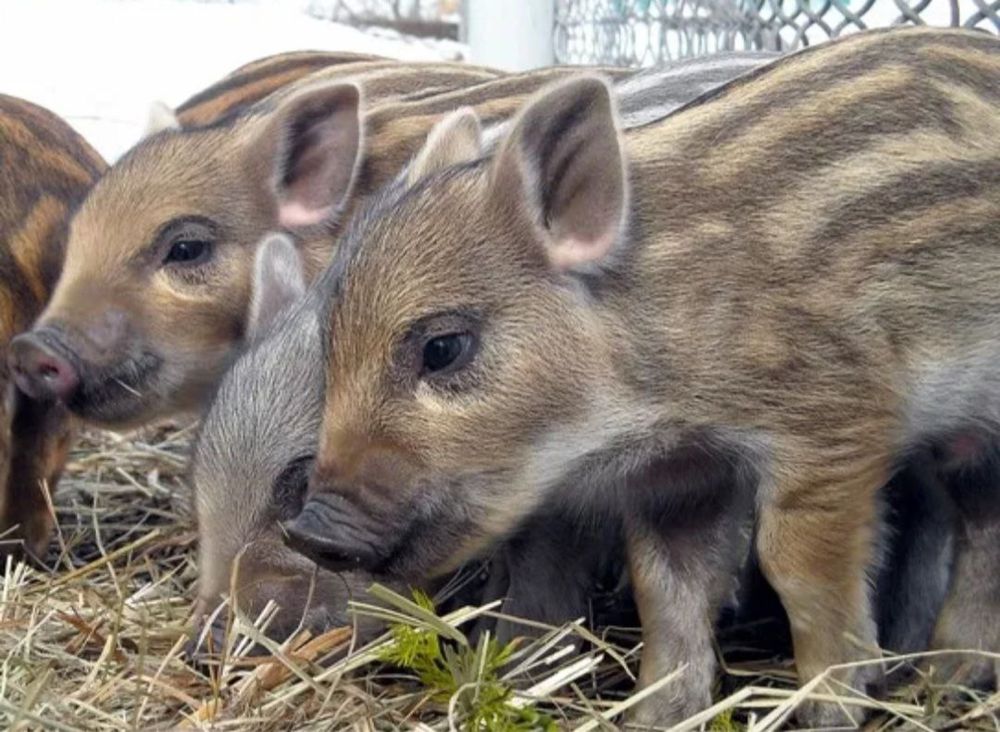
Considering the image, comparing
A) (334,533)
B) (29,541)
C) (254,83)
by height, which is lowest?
(29,541)

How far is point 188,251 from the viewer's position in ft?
12.0

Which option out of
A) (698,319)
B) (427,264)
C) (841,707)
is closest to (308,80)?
(427,264)

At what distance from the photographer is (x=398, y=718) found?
105 inches

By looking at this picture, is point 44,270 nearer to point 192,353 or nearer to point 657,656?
point 192,353

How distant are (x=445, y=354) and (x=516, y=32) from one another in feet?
10.3

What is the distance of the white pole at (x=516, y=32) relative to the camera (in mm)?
5574

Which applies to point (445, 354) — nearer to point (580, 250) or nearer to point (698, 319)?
point (580, 250)

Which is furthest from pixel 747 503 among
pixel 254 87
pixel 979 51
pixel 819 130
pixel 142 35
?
pixel 142 35

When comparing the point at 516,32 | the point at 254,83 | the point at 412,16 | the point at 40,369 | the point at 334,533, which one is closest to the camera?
the point at 334,533

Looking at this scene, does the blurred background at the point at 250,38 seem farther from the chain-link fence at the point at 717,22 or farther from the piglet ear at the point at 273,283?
the piglet ear at the point at 273,283

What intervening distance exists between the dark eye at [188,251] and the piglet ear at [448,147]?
2.43ft

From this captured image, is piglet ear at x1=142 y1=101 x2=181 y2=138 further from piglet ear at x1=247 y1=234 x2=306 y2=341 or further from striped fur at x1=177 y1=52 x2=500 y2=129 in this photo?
piglet ear at x1=247 y1=234 x2=306 y2=341

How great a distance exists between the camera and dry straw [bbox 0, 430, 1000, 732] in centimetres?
261

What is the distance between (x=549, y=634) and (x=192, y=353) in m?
1.08
